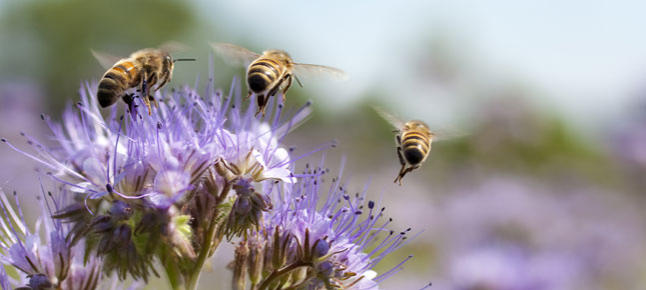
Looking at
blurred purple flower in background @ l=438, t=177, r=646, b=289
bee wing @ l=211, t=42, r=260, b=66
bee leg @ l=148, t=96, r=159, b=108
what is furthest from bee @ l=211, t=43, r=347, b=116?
blurred purple flower in background @ l=438, t=177, r=646, b=289

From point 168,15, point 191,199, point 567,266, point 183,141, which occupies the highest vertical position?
point 168,15

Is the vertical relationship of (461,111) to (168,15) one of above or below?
below

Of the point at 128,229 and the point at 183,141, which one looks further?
the point at 183,141

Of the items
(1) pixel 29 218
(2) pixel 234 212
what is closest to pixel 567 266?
(2) pixel 234 212

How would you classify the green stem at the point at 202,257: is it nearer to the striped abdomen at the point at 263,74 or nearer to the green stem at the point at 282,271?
the green stem at the point at 282,271

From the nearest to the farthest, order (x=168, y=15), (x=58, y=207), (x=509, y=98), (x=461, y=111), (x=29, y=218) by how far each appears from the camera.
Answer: (x=58, y=207) < (x=29, y=218) < (x=509, y=98) < (x=461, y=111) < (x=168, y=15)

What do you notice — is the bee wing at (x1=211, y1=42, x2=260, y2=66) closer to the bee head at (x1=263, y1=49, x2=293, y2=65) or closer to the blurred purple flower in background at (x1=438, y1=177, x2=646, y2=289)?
the bee head at (x1=263, y1=49, x2=293, y2=65)

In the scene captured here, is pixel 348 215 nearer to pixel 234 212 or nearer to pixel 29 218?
pixel 234 212
